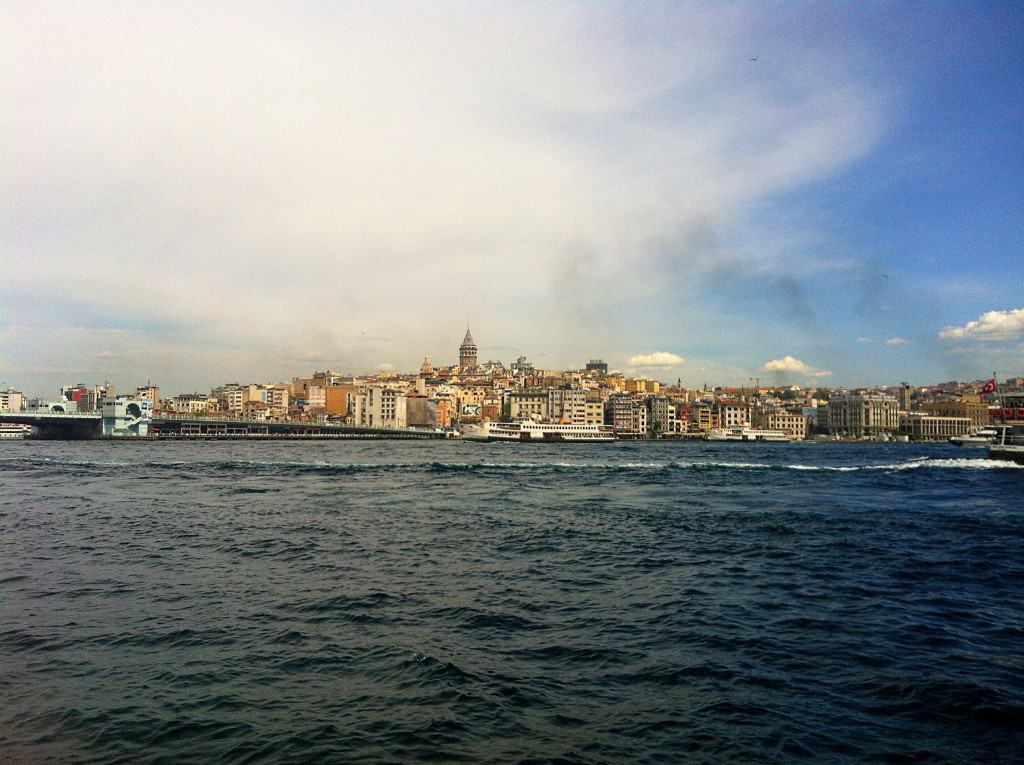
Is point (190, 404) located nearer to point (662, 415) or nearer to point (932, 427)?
point (662, 415)

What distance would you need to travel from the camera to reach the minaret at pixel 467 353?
596 ft

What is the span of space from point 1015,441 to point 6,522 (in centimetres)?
4800

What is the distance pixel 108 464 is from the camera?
39250mm

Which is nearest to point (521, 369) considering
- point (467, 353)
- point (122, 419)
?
point (467, 353)

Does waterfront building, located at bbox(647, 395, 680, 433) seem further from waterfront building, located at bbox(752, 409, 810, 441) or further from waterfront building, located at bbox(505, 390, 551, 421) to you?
waterfront building, located at bbox(505, 390, 551, 421)

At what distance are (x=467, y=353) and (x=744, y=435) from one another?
95606 mm

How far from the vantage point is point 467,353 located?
18200cm

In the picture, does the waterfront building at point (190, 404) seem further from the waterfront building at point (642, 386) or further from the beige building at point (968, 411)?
the beige building at point (968, 411)

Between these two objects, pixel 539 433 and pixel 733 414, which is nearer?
pixel 539 433

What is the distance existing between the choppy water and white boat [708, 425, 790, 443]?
3175 inches

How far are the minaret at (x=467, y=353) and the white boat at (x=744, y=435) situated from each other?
291 feet

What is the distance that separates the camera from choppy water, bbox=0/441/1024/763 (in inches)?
222

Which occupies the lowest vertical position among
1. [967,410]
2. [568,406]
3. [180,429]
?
[180,429]

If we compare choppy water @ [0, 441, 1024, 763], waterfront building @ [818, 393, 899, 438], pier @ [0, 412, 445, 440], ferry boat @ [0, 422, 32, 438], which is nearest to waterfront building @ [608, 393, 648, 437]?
pier @ [0, 412, 445, 440]
